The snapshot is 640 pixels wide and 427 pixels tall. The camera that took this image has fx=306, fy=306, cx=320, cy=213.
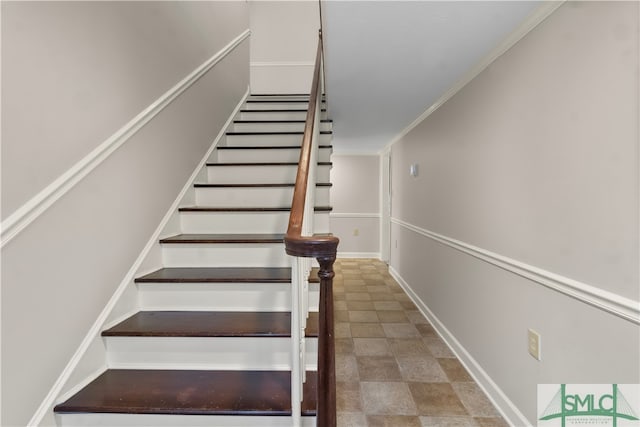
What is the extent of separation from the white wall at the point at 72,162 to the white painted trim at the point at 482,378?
221 centimetres

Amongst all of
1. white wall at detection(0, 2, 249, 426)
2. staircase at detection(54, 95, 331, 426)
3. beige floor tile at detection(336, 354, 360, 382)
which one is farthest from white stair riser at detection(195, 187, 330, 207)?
beige floor tile at detection(336, 354, 360, 382)

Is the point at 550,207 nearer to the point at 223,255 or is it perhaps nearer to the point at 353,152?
the point at 223,255

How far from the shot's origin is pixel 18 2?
3.36ft

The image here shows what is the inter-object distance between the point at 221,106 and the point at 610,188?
2.80 metres

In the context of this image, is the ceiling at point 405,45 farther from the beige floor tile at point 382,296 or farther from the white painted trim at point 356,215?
the white painted trim at point 356,215

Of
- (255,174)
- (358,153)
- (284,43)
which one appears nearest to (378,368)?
(255,174)

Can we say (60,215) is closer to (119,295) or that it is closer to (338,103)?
(119,295)

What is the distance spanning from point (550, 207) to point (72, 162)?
2.09 meters

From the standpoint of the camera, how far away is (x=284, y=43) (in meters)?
4.79

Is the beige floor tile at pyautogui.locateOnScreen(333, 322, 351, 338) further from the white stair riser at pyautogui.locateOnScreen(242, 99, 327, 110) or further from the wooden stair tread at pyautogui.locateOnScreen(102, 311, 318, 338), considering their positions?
the white stair riser at pyautogui.locateOnScreen(242, 99, 327, 110)

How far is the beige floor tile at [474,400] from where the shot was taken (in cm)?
181

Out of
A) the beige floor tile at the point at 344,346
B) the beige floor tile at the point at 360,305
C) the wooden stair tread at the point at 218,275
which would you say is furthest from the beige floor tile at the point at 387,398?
the beige floor tile at the point at 360,305

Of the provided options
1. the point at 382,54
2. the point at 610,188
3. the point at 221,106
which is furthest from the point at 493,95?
the point at 221,106

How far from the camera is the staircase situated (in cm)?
118
